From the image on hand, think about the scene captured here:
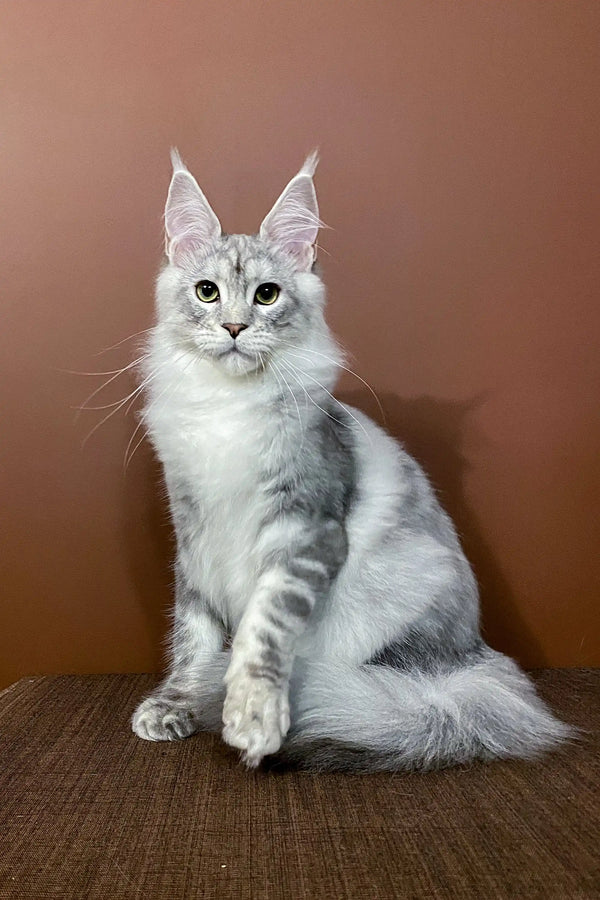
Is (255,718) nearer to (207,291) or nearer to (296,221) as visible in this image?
(207,291)

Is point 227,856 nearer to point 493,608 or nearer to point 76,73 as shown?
point 493,608

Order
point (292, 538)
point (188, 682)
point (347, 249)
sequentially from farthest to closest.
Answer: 1. point (347, 249)
2. point (188, 682)
3. point (292, 538)

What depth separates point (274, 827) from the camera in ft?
2.97

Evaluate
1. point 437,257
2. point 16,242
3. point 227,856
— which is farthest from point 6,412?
point 227,856

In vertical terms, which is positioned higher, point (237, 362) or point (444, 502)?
point (237, 362)

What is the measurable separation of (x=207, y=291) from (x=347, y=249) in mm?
596

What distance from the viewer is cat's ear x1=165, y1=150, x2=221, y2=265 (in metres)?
1.31

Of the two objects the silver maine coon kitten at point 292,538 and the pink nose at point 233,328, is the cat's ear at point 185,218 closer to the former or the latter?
the silver maine coon kitten at point 292,538

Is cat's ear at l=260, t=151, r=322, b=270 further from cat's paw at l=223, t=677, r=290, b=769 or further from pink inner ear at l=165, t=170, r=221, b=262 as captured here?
cat's paw at l=223, t=677, r=290, b=769

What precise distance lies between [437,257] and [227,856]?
1.41m

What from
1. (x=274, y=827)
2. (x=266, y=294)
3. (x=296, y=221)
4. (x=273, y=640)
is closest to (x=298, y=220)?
(x=296, y=221)

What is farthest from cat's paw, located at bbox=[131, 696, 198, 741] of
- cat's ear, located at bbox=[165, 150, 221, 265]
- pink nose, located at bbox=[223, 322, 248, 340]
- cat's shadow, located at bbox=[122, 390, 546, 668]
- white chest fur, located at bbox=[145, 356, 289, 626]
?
cat's ear, located at bbox=[165, 150, 221, 265]

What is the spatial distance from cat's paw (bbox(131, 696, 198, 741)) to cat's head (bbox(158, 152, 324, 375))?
61 cm

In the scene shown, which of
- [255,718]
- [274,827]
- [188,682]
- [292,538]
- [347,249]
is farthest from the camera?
[347,249]
